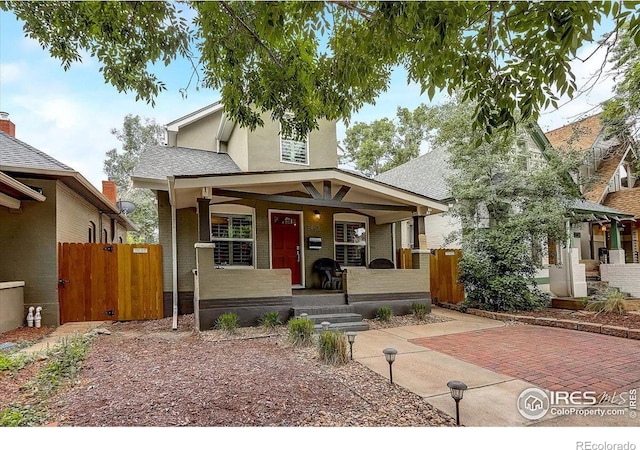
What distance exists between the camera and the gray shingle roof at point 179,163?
25.8 feet

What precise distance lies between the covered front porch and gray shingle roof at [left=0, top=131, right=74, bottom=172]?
2360mm

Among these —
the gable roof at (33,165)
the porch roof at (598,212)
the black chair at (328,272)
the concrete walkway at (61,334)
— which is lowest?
the concrete walkway at (61,334)

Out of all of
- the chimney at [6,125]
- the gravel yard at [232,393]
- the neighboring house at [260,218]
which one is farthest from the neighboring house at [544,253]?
the chimney at [6,125]

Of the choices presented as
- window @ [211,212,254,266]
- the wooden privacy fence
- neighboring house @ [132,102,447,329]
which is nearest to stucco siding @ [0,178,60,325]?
the wooden privacy fence

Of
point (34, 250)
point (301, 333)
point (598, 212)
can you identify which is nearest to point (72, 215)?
point (34, 250)

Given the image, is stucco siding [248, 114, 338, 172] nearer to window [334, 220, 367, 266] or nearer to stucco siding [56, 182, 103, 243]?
window [334, 220, 367, 266]

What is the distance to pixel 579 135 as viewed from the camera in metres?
8.43

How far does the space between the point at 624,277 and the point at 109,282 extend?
45.1 ft

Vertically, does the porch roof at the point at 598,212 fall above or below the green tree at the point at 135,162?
below

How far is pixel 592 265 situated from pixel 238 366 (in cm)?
1357

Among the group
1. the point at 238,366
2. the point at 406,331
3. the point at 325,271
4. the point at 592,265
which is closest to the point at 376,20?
the point at 238,366

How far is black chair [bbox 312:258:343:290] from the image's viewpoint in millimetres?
8453

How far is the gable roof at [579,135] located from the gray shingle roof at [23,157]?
35.8 feet

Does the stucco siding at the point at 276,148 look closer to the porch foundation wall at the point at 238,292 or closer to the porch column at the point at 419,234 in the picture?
the porch column at the point at 419,234
